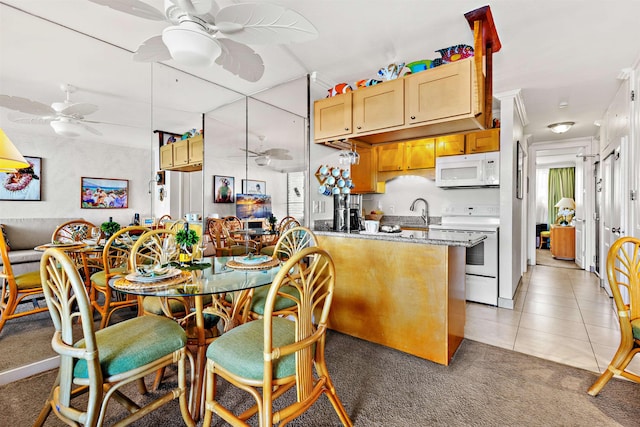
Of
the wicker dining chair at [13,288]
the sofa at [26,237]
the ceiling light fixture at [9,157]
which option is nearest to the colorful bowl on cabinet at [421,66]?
the ceiling light fixture at [9,157]

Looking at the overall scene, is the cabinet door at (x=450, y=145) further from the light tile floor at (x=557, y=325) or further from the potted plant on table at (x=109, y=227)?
the potted plant on table at (x=109, y=227)

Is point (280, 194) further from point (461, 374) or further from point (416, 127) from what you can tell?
point (461, 374)

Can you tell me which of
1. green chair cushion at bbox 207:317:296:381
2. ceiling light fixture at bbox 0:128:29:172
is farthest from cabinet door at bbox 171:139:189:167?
green chair cushion at bbox 207:317:296:381

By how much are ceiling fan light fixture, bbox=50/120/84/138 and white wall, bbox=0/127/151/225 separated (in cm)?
5

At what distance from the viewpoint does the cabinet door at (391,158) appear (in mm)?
4535

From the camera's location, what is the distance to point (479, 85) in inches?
82.0

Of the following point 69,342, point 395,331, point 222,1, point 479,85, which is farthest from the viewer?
point 395,331

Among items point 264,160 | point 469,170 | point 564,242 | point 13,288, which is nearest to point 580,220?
point 564,242

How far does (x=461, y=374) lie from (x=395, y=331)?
0.51 metres

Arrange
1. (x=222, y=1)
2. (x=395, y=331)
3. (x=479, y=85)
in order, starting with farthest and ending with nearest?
(x=395, y=331) < (x=479, y=85) < (x=222, y=1)

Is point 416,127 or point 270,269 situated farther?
point 416,127

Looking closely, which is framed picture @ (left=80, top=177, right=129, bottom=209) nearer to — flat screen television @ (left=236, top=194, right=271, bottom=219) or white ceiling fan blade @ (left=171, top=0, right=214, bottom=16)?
flat screen television @ (left=236, top=194, right=271, bottom=219)

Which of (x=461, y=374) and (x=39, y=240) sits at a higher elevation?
(x=39, y=240)

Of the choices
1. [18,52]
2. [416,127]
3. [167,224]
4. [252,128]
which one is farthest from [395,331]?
[18,52]
